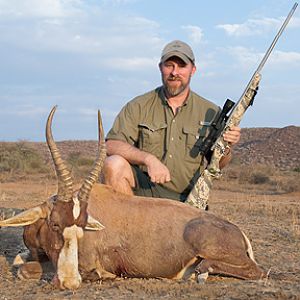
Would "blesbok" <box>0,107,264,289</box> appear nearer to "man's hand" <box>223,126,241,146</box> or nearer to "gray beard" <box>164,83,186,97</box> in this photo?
"man's hand" <box>223,126,241,146</box>

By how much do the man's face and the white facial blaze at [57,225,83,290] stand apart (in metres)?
2.65

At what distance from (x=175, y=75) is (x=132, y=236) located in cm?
230

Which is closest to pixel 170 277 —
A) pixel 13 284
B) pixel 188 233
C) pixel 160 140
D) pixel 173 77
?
pixel 188 233

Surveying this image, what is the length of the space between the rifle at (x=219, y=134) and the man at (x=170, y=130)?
85 millimetres

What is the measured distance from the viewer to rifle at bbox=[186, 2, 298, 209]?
709 cm

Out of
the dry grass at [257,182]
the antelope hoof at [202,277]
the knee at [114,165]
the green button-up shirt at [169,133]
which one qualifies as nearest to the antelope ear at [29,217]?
the knee at [114,165]

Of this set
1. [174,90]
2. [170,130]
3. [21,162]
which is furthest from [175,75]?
[21,162]

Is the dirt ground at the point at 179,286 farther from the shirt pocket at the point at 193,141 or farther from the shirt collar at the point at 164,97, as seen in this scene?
the shirt collar at the point at 164,97

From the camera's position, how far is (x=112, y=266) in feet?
19.8

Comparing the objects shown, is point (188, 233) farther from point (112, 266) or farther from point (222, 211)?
point (222, 211)

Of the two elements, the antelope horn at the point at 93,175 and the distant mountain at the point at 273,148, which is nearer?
the antelope horn at the point at 93,175

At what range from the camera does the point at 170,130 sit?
7.50 metres

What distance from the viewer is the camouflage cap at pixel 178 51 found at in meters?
7.40

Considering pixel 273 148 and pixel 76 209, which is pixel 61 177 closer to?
pixel 76 209
